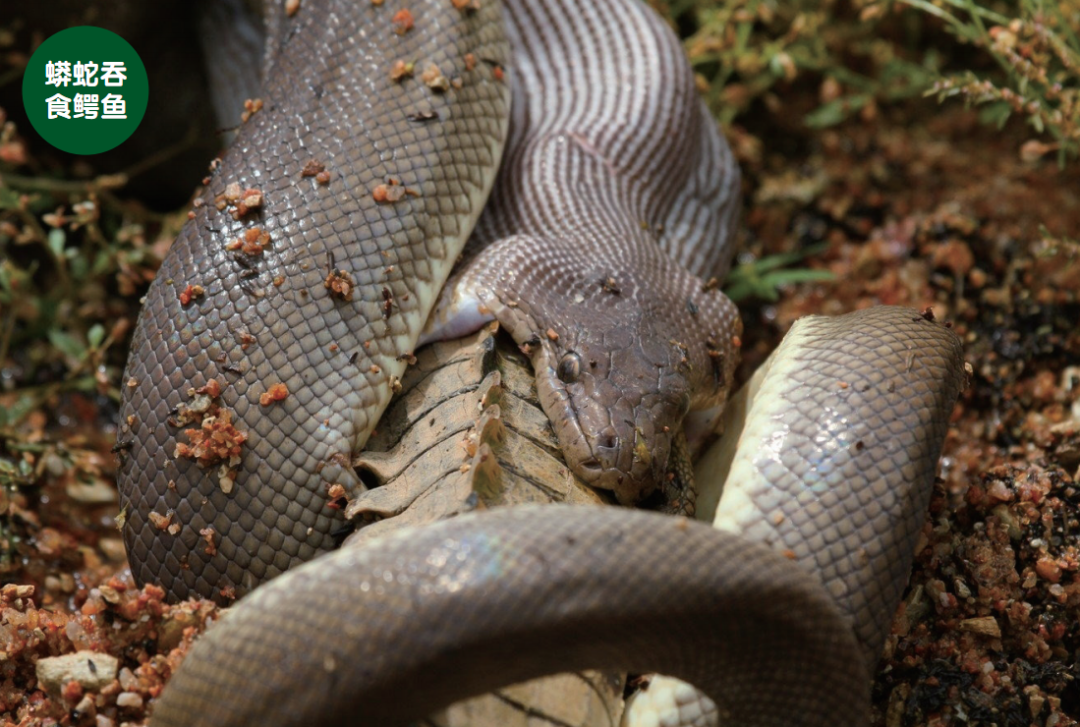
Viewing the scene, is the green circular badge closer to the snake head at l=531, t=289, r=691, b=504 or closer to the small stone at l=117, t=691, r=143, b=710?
the snake head at l=531, t=289, r=691, b=504

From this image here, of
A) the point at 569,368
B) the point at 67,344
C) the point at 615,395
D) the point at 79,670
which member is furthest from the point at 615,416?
the point at 67,344

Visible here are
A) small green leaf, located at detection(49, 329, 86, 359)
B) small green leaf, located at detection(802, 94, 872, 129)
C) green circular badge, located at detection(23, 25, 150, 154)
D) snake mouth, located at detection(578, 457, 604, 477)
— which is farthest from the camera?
small green leaf, located at detection(802, 94, 872, 129)

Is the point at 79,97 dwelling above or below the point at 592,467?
above

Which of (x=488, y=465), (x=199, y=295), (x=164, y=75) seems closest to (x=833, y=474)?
(x=488, y=465)

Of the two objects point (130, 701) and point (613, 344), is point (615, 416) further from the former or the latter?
point (130, 701)

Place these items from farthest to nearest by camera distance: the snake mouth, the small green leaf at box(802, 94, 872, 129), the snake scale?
the small green leaf at box(802, 94, 872, 129), the snake mouth, the snake scale

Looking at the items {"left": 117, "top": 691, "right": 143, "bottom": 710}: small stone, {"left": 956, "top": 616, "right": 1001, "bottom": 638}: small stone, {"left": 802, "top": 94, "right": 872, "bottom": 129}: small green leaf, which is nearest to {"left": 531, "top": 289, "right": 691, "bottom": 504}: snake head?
{"left": 956, "top": 616, "right": 1001, "bottom": 638}: small stone
